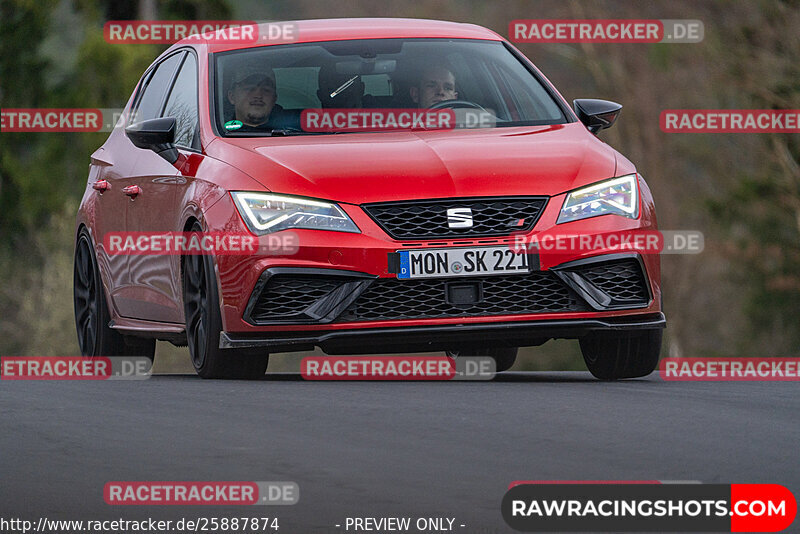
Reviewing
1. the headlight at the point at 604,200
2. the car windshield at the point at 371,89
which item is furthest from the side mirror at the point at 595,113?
the headlight at the point at 604,200

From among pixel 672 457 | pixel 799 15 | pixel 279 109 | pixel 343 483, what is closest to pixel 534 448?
pixel 672 457

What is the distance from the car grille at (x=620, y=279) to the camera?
Result: 9148mm

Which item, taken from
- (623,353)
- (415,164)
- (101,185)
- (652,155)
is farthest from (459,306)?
(652,155)

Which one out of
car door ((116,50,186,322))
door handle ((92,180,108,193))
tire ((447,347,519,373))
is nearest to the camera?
car door ((116,50,186,322))

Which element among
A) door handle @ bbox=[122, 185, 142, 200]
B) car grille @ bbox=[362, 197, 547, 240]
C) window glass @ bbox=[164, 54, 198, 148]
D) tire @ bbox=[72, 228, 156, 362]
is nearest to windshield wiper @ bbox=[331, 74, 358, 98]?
window glass @ bbox=[164, 54, 198, 148]

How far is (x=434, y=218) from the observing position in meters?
8.89

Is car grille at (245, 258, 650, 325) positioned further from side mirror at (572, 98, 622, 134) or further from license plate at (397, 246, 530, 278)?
side mirror at (572, 98, 622, 134)

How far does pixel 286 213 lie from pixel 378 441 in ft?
6.51

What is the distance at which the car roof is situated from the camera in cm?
1062

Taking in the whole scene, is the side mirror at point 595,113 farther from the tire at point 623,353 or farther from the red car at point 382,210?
the tire at point 623,353

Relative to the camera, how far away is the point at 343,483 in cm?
639

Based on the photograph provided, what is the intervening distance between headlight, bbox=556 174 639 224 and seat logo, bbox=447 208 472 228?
1.46 ft

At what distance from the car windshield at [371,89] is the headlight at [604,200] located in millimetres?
983

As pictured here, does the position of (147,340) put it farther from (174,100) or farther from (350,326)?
(350,326)
